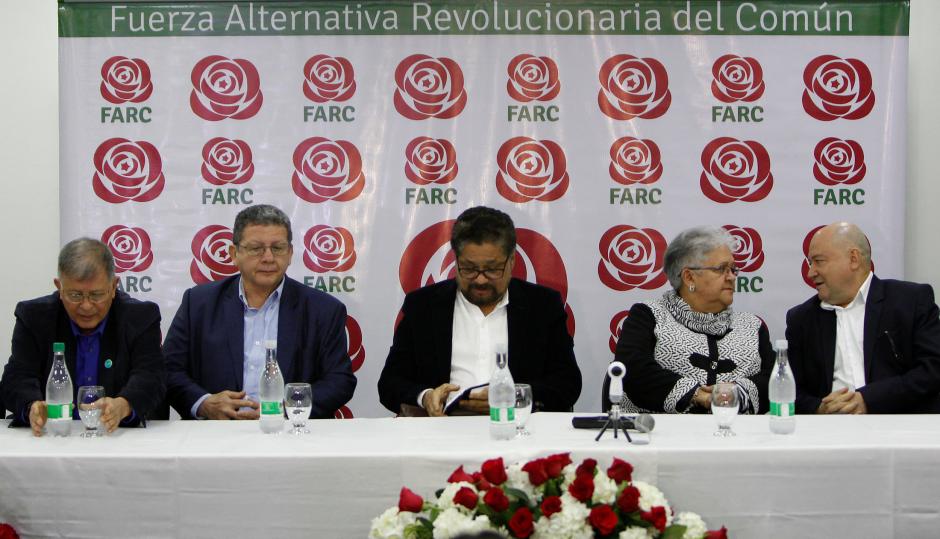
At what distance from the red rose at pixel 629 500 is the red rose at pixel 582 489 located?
0.07 metres

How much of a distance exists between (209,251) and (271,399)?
1.62 m

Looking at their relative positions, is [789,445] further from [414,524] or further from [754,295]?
[754,295]

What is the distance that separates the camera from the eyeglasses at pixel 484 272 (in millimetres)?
3799

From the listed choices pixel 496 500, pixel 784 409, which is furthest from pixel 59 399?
pixel 784 409

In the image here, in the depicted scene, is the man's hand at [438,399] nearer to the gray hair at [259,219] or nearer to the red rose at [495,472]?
the gray hair at [259,219]

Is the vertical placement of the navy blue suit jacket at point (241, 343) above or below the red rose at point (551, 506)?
above

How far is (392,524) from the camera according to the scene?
224 cm

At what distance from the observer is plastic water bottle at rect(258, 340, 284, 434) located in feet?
9.61

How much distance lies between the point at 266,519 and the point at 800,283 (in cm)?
285

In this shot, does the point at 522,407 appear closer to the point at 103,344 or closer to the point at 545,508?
the point at 545,508

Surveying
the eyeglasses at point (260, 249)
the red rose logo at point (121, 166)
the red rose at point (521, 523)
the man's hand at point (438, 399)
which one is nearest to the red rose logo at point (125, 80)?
the red rose logo at point (121, 166)

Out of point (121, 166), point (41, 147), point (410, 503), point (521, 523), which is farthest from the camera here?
point (41, 147)

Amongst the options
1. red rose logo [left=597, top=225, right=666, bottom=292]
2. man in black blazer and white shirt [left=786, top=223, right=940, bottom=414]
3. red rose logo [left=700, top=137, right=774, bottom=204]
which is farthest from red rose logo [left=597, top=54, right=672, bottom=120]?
man in black blazer and white shirt [left=786, top=223, right=940, bottom=414]

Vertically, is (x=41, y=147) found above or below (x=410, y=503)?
above
